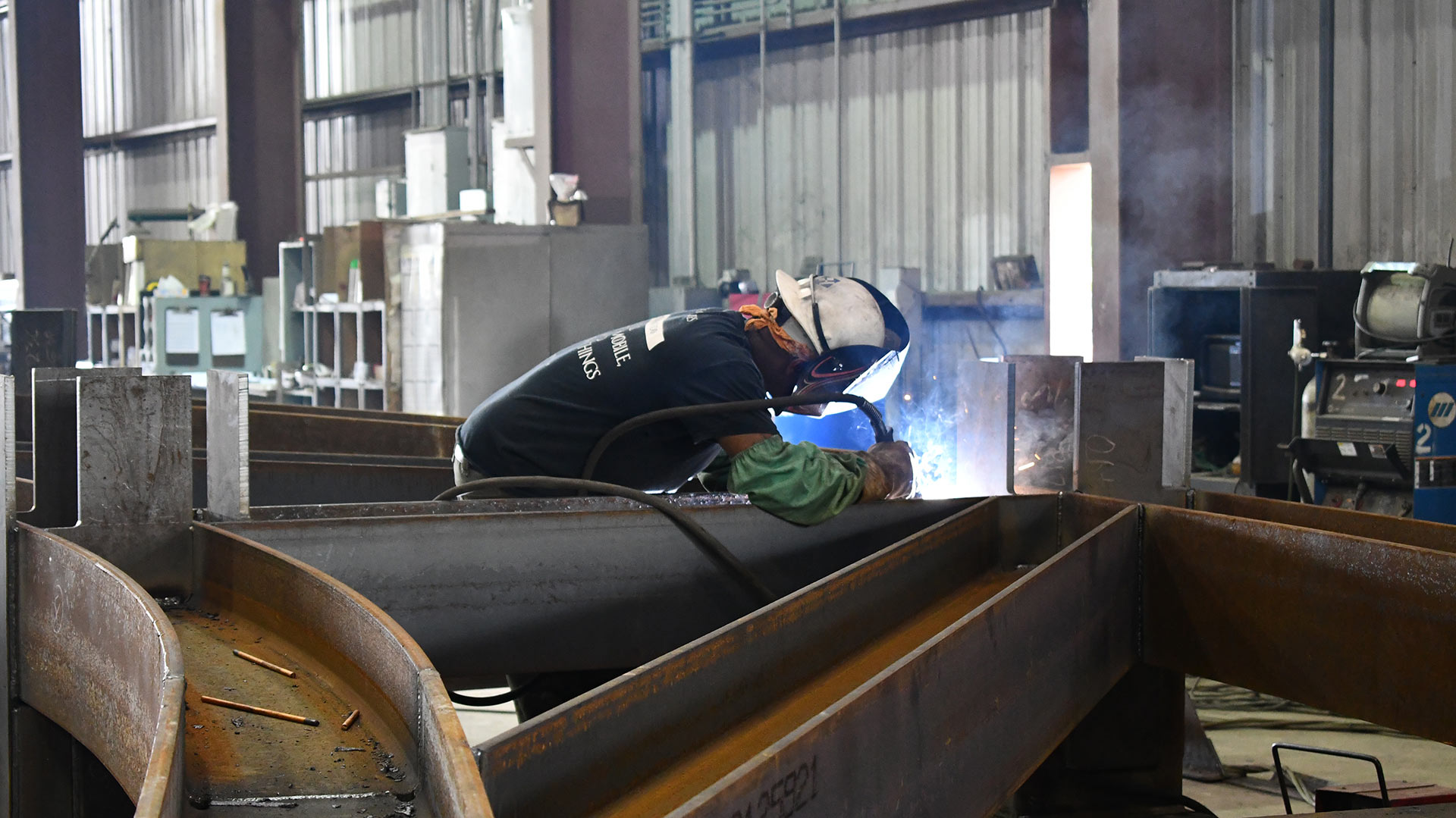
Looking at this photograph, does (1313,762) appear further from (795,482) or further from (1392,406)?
(795,482)

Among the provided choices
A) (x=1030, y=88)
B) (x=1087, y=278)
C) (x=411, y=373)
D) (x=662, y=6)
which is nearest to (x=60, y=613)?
(x=1087, y=278)

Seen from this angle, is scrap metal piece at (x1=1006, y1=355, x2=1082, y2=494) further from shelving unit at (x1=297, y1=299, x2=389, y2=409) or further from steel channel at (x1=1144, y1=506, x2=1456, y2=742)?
shelving unit at (x1=297, y1=299, x2=389, y2=409)

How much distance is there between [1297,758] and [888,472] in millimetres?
2487

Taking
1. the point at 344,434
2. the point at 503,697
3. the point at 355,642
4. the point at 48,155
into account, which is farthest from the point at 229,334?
the point at 355,642

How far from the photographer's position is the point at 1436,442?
14.8ft

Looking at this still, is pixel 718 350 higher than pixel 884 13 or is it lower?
lower

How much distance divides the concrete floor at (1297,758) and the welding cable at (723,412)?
1237 mm

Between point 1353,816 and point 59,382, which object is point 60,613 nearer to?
point 59,382

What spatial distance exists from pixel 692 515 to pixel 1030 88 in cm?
620

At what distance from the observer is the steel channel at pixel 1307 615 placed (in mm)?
1834

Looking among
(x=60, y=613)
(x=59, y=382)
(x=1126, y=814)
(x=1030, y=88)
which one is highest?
(x=1030, y=88)

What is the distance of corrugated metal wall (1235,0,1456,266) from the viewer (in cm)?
612

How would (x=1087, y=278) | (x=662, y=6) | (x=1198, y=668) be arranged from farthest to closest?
(x=662, y=6)
(x=1087, y=278)
(x=1198, y=668)

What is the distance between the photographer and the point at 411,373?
7.26 metres
